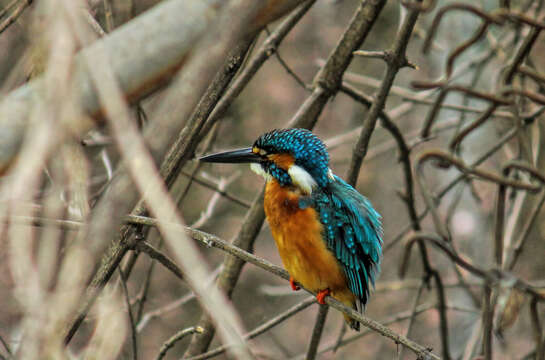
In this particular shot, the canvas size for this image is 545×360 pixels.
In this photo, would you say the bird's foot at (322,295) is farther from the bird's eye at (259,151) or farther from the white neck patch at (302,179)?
the bird's eye at (259,151)

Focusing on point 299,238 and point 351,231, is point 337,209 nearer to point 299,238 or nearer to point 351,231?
point 351,231

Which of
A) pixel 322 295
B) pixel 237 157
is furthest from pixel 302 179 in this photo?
pixel 322 295

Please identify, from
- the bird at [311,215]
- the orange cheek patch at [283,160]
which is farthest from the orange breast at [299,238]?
the orange cheek patch at [283,160]

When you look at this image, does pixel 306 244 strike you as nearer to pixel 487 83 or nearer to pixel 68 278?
pixel 68 278

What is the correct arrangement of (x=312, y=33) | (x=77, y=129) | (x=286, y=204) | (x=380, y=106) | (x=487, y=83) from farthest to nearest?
1. (x=312, y=33)
2. (x=487, y=83)
3. (x=286, y=204)
4. (x=380, y=106)
5. (x=77, y=129)

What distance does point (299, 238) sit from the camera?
3055 mm

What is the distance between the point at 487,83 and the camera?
6.08 m

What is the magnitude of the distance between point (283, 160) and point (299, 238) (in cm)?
40

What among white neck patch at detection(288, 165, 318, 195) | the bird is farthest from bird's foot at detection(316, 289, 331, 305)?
white neck patch at detection(288, 165, 318, 195)

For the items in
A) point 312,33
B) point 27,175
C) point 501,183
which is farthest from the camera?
point 312,33

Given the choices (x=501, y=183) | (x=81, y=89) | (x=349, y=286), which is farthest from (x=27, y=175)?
(x=349, y=286)

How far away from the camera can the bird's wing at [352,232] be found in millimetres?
3125

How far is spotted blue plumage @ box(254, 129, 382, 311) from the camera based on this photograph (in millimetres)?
3090

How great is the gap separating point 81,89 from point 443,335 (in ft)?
5.68
